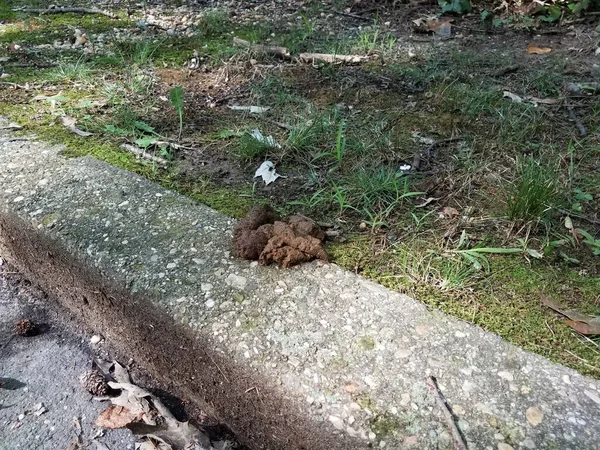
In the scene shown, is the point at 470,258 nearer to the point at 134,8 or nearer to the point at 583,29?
the point at 583,29

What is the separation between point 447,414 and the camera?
1.30 meters

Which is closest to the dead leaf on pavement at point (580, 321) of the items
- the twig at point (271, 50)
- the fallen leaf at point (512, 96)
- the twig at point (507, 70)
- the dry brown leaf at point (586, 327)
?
the dry brown leaf at point (586, 327)

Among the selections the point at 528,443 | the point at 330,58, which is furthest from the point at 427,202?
the point at 330,58

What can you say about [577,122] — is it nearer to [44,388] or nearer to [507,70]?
[507,70]

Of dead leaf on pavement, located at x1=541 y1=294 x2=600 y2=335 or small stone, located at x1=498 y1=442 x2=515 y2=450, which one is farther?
dead leaf on pavement, located at x1=541 y1=294 x2=600 y2=335

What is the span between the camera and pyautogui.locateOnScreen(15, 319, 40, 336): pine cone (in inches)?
77.2

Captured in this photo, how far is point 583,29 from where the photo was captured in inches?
146

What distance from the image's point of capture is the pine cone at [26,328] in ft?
6.43

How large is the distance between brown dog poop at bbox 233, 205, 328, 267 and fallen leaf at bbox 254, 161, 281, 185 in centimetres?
44

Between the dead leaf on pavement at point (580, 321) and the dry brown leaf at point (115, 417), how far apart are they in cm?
129

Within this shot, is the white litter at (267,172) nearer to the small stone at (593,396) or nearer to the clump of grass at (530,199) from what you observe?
the clump of grass at (530,199)

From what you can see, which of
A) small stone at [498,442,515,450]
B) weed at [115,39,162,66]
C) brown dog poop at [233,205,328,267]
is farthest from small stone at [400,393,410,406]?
weed at [115,39,162,66]

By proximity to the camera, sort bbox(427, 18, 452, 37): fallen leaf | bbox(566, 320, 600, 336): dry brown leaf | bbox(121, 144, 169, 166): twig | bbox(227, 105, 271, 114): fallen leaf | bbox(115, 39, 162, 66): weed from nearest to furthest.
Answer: bbox(566, 320, 600, 336): dry brown leaf → bbox(121, 144, 169, 166): twig → bbox(227, 105, 271, 114): fallen leaf → bbox(115, 39, 162, 66): weed → bbox(427, 18, 452, 37): fallen leaf

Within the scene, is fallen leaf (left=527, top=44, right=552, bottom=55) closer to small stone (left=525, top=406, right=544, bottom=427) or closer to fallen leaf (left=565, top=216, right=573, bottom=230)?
fallen leaf (left=565, top=216, right=573, bottom=230)
